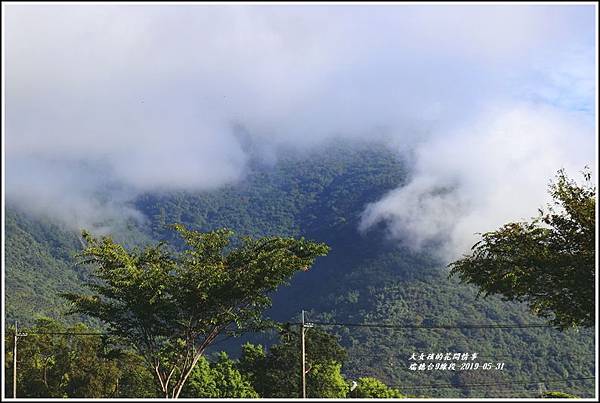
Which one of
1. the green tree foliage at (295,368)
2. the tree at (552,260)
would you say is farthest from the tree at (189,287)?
the green tree foliage at (295,368)

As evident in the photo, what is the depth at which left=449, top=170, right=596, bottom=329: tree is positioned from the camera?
73.2ft

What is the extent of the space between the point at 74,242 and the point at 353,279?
55.9m

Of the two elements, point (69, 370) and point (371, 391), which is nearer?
point (371, 391)

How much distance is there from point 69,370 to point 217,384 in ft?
34.8

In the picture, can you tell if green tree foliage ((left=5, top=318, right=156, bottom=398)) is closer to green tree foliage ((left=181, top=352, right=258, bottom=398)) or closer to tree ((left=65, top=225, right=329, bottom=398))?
green tree foliage ((left=181, top=352, right=258, bottom=398))

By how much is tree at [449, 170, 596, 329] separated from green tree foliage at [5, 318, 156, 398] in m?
30.2

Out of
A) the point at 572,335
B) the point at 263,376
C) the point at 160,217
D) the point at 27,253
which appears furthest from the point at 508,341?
the point at 160,217

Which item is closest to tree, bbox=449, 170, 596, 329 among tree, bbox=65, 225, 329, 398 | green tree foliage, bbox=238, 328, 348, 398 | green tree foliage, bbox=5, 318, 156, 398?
tree, bbox=65, 225, 329, 398

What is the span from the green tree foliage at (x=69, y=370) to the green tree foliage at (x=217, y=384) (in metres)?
3.36

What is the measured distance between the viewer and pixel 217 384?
4991cm

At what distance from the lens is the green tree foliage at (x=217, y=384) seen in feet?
159

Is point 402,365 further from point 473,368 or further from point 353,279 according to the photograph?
point 353,279

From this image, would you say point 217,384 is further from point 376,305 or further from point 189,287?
point 376,305

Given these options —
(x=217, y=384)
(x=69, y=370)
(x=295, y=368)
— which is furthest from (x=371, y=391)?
(x=69, y=370)
